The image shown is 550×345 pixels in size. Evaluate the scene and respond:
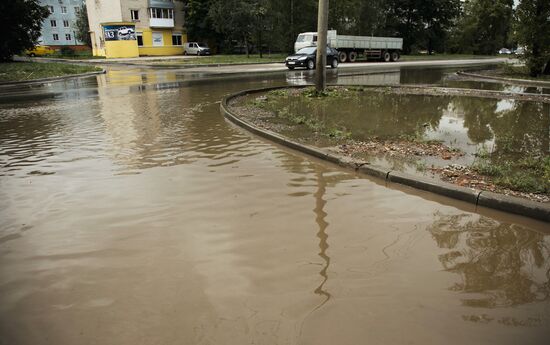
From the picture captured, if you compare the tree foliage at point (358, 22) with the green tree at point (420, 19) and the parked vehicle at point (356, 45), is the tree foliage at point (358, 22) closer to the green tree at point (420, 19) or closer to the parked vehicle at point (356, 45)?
the green tree at point (420, 19)

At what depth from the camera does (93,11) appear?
2138 inches

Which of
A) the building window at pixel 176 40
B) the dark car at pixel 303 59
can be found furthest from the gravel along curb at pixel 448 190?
the building window at pixel 176 40

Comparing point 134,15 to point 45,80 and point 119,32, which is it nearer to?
point 119,32

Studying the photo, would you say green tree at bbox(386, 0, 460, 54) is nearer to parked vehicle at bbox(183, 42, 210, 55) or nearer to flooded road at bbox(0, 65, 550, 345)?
parked vehicle at bbox(183, 42, 210, 55)

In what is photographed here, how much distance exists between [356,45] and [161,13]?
30.1m

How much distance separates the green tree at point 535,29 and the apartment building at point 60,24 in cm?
7612

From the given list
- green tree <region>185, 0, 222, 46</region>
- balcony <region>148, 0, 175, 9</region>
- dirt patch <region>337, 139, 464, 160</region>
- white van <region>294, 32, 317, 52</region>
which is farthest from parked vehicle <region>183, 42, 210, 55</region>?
dirt patch <region>337, 139, 464, 160</region>

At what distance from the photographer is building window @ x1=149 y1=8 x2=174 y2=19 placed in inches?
2144

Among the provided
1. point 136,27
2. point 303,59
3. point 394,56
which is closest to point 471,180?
point 303,59

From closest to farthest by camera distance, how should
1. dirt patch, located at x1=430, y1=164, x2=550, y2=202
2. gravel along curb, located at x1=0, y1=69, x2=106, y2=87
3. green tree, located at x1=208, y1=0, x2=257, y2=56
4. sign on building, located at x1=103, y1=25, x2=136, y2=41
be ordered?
dirt patch, located at x1=430, y1=164, x2=550, y2=202 < gravel along curb, located at x1=0, y1=69, x2=106, y2=87 < green tree, located at x1=208, y1=0, x2=257, y2=56 < sign on building, located at x1=103, y1=25, x2=136, y2=41

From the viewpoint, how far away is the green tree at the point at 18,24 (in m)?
32.2

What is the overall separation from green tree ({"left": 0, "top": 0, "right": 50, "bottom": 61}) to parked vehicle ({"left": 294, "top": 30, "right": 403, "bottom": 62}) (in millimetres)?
21690

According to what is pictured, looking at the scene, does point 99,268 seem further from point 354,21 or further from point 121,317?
point 354,21

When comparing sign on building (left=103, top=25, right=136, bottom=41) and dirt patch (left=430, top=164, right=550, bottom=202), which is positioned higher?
sign on building (left=103, top=25, right=136, bottom=41)
